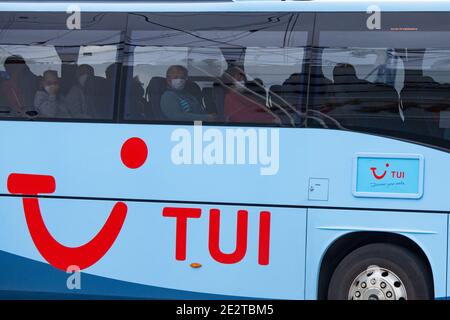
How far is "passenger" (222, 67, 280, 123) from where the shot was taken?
7688 mm

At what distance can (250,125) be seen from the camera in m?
7.66

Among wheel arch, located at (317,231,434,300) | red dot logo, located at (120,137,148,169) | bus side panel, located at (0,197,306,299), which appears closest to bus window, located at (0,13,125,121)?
red dot logo, located at (120,137,148,169)

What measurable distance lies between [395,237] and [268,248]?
3.84ft

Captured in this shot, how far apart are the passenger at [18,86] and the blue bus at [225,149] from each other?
0.01m

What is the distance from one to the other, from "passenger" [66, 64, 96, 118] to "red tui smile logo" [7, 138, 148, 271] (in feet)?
2.10

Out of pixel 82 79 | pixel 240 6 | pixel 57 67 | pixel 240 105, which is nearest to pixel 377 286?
pixel 240 105

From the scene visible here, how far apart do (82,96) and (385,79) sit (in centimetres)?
291

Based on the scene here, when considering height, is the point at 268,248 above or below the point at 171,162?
below

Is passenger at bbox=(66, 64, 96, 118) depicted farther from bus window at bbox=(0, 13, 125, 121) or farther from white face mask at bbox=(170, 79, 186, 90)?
white face mask at bbox=(170, 79, 186, 90)

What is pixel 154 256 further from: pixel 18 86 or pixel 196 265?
pixel 18 86

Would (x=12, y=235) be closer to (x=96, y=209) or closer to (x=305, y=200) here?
(x=96, y=209)

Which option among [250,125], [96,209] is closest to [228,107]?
[250,125]

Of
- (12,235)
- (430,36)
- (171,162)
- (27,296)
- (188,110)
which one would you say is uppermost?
(430,36)

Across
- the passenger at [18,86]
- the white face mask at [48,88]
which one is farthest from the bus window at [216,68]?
the passenger at [18,86]
